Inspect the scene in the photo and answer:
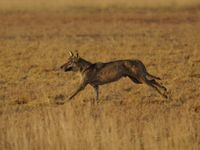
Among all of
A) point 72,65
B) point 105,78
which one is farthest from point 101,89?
point 72,65

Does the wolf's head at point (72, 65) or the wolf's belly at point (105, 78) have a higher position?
the wolf's head at point (72, 65)

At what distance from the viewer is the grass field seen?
9.00 meters

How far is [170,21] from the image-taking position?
110ft

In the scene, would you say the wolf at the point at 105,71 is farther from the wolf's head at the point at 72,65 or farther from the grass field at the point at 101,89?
the grass field at the point at 101,89

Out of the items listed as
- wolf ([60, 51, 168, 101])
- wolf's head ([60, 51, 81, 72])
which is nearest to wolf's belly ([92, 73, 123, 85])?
wolf ([60, 51, 168, 101])

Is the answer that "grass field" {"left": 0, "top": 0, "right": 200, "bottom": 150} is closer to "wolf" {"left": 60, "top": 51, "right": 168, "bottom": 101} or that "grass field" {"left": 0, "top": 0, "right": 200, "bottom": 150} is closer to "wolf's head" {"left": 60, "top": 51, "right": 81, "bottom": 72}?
"wolf" {"left": 60, "top": 51, "right": 168, "bottom": 101}

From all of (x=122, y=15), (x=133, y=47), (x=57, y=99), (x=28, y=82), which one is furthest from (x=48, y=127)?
(x=122, y=15)

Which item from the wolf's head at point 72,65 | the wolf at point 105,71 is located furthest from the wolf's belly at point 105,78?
the wolf's head at point 72,65

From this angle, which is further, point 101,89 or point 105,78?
point 101,89

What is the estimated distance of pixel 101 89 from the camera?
47.0 feet

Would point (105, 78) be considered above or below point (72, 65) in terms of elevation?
below

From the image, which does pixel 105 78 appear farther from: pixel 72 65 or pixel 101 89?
pixel 101 89

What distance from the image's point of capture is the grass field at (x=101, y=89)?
900cm

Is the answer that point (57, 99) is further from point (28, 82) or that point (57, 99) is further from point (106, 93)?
point (28, 82)
